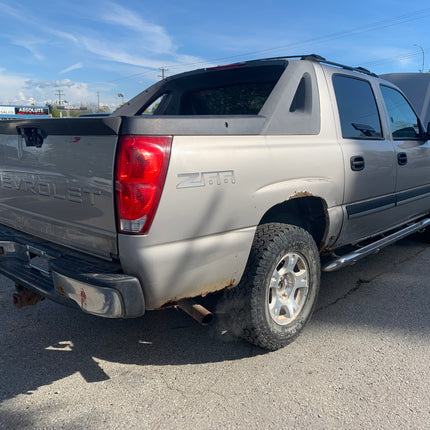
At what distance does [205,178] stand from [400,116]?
2.97 m

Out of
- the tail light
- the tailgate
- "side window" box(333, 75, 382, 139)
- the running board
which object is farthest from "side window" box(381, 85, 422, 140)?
the tailgate

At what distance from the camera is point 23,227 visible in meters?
2.89

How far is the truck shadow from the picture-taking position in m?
2.75

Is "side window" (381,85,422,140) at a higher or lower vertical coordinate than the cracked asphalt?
higher

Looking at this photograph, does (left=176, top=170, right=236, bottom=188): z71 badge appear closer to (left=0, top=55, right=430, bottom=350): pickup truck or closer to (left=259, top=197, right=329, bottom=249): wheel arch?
(left=0, top=55, right=430, bottom=350): pickup truck

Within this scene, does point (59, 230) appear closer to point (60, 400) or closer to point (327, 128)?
point (60, 400)

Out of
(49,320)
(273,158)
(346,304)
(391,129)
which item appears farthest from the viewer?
(391,129)

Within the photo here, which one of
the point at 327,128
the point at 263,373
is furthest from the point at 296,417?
the point at 327,128

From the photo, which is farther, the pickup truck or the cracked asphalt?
the cracked asphalt

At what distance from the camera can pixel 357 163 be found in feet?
11.0

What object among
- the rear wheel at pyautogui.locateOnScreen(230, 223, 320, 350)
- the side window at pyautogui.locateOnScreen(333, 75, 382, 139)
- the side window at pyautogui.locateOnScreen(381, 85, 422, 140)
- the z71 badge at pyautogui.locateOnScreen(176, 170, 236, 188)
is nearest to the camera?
the z71 badge at pyautogui.locateOnScreen(176, 170, 236, 188)

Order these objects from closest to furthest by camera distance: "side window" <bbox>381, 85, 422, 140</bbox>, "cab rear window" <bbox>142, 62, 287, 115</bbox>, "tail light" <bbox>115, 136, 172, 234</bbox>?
"tail light" <bbox>115, 136, 172, 234</bbox>
"cab rear window" <bbox>142, 62, 287, 115</bbox>
"side window" <bbox>381, 85, 422, 140</bbox>

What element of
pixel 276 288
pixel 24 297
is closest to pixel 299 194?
pixel 276 288

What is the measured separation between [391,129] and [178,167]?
270 centimetres
